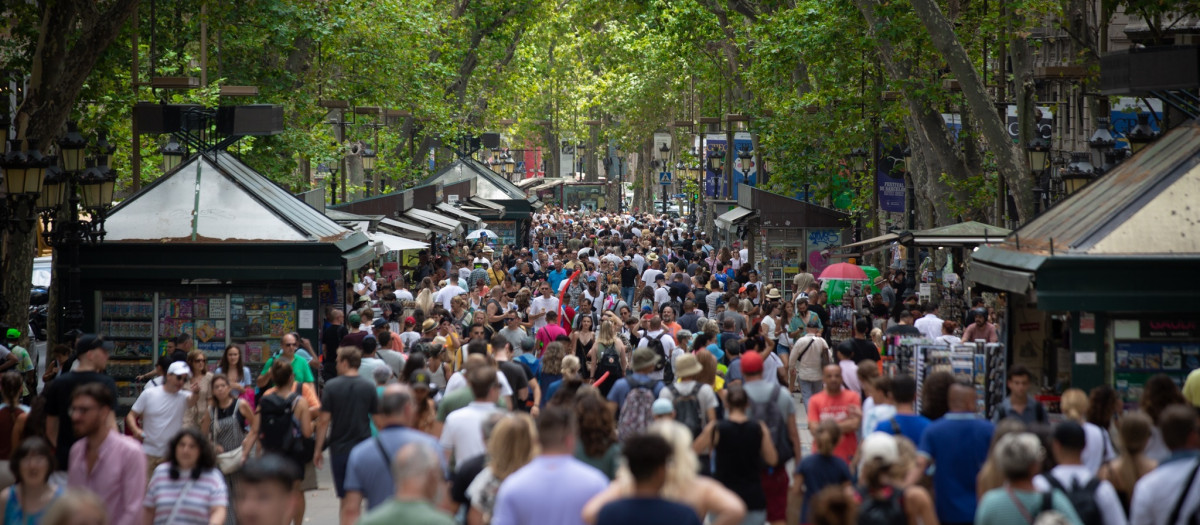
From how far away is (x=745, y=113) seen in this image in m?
38.8

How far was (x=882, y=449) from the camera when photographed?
6.69 meters

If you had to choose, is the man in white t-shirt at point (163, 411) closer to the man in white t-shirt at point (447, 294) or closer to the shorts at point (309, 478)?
the shorts at point (309, 478)

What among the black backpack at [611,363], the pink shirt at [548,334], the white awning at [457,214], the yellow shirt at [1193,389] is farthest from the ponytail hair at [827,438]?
the white awning at [457,214]

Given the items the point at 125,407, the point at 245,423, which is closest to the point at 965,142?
the point at 125,407

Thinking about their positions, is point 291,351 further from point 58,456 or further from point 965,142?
point 965,142

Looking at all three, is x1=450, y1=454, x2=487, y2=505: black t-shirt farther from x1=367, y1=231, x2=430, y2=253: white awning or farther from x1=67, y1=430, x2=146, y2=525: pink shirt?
x1=367, y1=231, x2=430, y2=253: white awning

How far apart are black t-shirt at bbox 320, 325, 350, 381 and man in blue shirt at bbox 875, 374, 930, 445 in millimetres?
8346

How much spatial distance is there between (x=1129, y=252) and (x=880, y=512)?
19.8 feet

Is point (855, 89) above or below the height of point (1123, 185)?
above

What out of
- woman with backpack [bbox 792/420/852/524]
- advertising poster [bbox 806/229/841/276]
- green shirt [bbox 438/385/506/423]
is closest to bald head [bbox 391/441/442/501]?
woman with backpack [bbox 792/420/852/524]

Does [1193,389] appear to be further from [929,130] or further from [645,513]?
[929,130]

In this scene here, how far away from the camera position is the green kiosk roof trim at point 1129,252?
1108 centimetres

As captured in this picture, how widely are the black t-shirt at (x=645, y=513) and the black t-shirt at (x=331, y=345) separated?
Result: 10.7 meters

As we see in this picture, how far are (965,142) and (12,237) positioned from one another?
50.3 ft
